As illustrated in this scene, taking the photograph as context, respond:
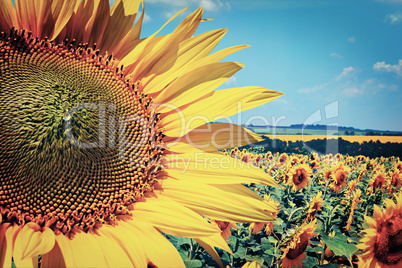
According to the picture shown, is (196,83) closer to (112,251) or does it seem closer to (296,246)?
(112,251)

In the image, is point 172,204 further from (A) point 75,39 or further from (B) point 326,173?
(B) point 326,173

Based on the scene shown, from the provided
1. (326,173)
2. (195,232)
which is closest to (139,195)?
(195,232)

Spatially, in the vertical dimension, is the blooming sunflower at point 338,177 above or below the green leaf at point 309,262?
above

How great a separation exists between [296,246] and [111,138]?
154cm

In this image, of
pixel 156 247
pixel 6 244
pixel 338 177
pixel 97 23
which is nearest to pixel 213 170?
pixel 156 247

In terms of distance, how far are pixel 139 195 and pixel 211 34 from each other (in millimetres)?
535

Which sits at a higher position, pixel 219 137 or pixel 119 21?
pixel 119 21

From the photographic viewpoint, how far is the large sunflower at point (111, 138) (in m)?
0.66

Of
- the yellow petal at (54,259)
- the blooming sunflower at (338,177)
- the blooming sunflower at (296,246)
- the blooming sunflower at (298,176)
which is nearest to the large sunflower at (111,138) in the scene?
the yellow petal at (54,259)

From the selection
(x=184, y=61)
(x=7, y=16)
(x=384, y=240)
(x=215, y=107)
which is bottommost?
(x=384, y=240)

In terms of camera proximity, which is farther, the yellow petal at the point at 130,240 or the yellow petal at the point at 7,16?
the yellow petal at the point at 7,16

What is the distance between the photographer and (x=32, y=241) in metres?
0.59

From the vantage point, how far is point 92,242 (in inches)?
26.2

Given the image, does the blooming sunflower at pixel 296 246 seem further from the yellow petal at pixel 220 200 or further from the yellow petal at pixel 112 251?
the yellow petal at pixel 112 251
